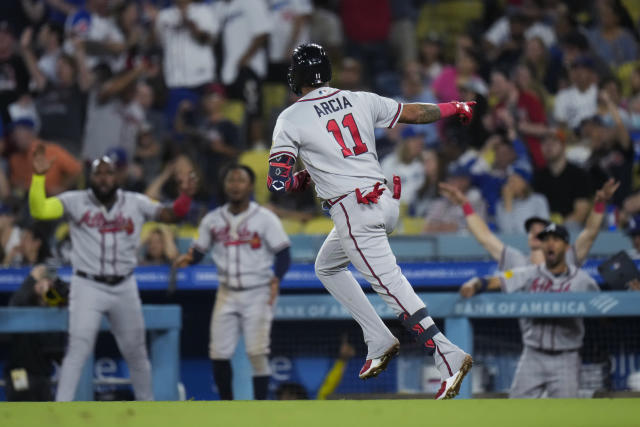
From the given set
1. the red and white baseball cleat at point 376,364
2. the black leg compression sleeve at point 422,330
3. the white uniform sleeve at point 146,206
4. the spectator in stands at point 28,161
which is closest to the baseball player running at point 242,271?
the white uniform sleeve at point 146,206

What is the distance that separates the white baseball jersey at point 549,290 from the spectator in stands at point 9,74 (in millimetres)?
7125

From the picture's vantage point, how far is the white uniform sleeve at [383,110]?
17.3ft

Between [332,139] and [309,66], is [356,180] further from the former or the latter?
[309,66]

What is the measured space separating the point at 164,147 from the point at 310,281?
10.8 ft

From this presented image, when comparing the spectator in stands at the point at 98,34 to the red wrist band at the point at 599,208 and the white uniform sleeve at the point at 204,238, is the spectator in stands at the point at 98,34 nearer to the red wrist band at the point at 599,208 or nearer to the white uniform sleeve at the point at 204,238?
the white uniform sleeve at the point at 204,238

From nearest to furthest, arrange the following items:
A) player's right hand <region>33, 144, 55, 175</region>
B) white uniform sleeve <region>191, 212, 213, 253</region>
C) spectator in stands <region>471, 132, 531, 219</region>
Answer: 1. player's right hand <region>33, 144, 55, 175</region>
2. white uniform sleeve <region>191, 212, 213, 253</region>
3. spectator in stands <region>471, 132, 531, 219</region>

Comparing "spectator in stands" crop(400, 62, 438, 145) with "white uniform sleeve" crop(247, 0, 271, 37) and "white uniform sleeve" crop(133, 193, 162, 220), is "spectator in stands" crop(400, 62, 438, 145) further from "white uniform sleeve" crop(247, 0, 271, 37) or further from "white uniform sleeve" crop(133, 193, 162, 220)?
"white uniform sleeve" crop(133, 193, 162, 220)

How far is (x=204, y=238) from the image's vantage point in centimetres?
736

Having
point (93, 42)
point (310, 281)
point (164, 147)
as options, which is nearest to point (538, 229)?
point (310, 281)

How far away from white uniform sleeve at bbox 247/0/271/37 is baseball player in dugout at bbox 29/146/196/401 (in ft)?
17.1

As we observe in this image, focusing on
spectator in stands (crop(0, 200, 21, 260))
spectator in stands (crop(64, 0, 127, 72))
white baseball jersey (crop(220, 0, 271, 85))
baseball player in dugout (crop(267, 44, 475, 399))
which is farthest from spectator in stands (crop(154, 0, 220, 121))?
baseball player in dugout (crop(267, 44, 475, 399))

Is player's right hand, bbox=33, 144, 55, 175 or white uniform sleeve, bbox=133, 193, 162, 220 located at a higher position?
player's right hand, bbox=33, 144, 55, 175

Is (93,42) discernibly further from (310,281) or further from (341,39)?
(310,281)

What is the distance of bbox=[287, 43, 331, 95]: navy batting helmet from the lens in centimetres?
525
